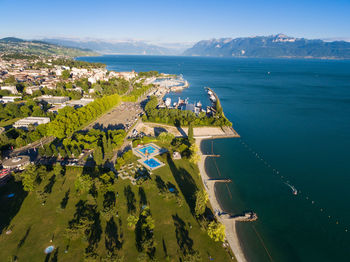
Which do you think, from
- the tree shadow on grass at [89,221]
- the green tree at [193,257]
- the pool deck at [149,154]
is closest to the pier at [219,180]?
the pool deck at [149,154]

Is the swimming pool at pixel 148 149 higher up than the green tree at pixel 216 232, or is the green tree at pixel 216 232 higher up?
the swimming pool at pixel 148 149

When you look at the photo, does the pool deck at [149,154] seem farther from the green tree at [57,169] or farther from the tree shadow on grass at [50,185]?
the tree shadow on grass at [50,185]

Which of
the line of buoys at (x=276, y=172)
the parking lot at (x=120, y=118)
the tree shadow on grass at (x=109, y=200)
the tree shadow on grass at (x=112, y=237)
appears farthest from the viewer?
the parking lot at (x=120, y=118)

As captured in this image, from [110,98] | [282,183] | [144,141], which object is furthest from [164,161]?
[110,98]

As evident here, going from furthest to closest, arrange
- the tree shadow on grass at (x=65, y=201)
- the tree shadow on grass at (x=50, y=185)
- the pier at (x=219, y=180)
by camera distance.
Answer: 1. the pier at (x=219, y=180)
2. the tree shadow on grass at (x=50, y=185)
3. the tree shadow on grass at (x=65, y=201)

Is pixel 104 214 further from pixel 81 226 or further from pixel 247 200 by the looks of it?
pixel 247 200

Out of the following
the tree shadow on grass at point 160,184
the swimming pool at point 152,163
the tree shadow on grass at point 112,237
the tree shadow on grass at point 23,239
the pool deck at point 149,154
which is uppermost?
the pool deck at point 149,154

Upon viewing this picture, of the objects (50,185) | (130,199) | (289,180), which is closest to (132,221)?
(130,199)
